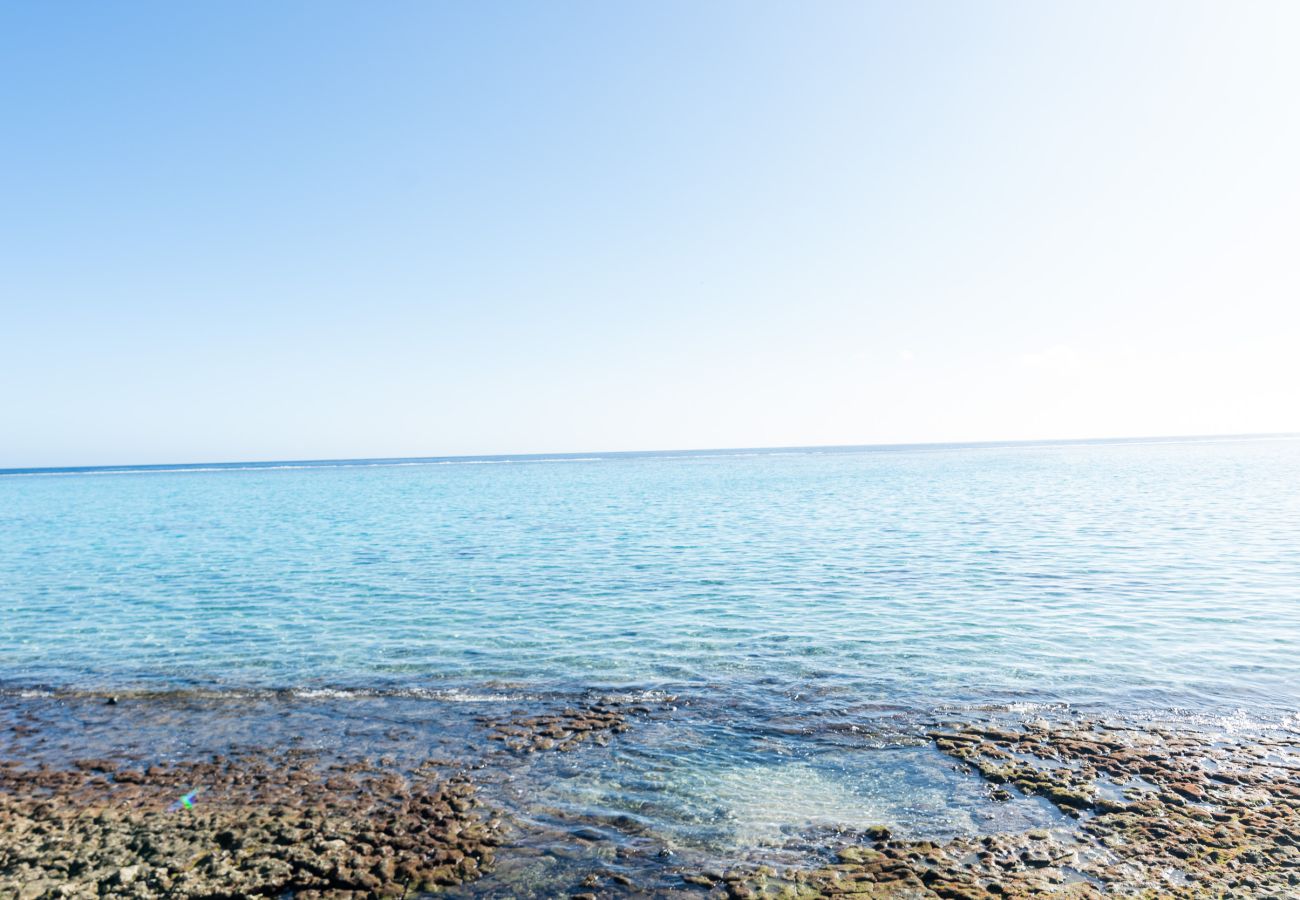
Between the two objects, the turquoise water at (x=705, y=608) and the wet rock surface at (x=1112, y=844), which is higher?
the wet rock surface at (x=1112, y=844)

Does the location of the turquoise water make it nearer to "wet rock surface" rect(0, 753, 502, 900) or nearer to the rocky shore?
the rocky shore

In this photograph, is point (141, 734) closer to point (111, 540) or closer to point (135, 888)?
point (135, 888)

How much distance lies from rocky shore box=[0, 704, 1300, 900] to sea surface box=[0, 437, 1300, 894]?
668mm

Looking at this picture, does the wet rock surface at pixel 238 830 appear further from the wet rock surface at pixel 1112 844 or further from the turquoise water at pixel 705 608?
the turquoise water at pixel 705 608

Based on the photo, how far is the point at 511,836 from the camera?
32.4 ft

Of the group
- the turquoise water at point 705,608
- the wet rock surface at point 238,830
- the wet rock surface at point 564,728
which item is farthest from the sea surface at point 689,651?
the wet rock surface at point 238,830

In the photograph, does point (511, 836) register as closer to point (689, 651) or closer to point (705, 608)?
point (689, 651)

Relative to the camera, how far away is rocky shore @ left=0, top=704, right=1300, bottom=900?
858 cm

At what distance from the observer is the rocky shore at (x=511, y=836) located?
8.58m

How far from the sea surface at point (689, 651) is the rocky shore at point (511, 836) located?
668mm

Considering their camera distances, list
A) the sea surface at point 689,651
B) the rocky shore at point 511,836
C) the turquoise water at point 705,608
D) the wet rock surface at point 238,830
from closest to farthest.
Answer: the rocky shore at point 511,836 < the wet rock surface at point 238,830 < the sea surface at point 689,651 < the turquoise water at point 705,608

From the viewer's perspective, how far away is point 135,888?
8547 millimetres

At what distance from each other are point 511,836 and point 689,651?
9870 millimetres

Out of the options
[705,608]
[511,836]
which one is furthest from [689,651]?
[511,836]
